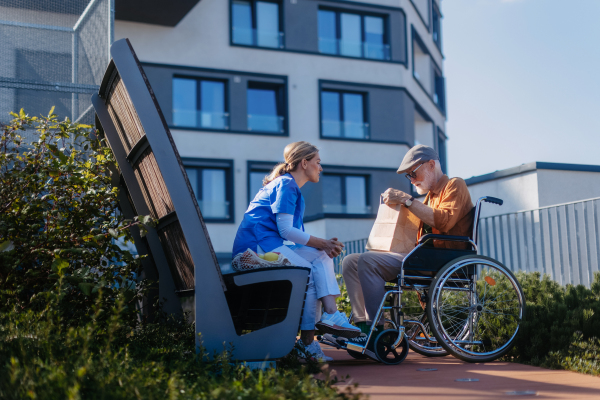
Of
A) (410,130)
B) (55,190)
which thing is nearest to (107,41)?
(55,190)

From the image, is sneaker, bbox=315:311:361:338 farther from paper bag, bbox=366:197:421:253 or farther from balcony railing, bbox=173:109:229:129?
balcony railing, bbox=173:109:229:129

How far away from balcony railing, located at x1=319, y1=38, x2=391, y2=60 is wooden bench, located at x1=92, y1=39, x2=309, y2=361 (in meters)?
19.8

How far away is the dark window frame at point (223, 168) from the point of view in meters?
21.1

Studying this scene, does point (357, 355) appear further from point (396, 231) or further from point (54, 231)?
point (54, 231)

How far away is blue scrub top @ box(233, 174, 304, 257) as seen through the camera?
13.5ft

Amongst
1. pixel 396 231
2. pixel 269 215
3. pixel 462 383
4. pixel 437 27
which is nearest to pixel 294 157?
pixel 269 215

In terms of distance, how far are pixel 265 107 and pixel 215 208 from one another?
4327 mm

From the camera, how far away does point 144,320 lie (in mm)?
4688

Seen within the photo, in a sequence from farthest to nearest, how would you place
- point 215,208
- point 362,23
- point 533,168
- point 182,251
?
point 362,23, point 215,208, point 533,168, point 182,251

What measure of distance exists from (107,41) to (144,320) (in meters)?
2.44

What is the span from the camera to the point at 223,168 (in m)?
21.6

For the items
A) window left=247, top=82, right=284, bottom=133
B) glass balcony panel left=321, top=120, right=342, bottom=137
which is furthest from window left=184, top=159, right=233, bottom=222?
glass balcony panel left=321, top=120, right=342, bottom=137

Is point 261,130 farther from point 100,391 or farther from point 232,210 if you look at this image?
point 100,391

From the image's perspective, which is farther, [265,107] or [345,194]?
[345,194]
